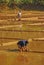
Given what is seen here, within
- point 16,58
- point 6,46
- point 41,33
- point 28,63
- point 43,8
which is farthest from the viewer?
point 43,8

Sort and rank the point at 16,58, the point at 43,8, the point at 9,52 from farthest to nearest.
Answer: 1. the point at 43,8
2. the point at 9,52
3. the point at 16,58

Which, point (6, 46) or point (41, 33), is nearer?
point (6, 46)

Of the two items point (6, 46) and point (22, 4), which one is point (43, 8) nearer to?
point (22, 4)

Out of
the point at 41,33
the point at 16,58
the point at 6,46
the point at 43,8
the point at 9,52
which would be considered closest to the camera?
the point at 16,58

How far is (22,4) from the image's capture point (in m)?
24.0

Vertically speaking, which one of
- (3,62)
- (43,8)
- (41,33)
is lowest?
(43,8)

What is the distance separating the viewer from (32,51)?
6.39 meters

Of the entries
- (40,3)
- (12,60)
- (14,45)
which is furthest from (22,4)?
(12,60)

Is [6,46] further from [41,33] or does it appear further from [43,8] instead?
[43,8]

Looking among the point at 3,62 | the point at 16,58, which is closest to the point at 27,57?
the point at 16,58

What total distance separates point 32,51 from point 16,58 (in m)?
0.62

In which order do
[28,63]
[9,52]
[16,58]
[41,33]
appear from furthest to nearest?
[41,33]
[9,52]
[16,58]
[28,63]

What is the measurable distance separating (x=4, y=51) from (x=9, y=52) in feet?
0.65

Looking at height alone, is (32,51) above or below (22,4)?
above
